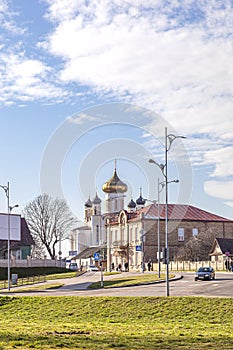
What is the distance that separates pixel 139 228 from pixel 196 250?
38.3 feet

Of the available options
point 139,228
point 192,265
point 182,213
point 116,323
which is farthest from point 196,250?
point 116,323

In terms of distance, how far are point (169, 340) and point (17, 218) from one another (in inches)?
3470

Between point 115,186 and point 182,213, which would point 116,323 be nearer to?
point 182,213

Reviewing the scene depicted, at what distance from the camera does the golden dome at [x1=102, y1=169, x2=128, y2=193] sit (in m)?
131

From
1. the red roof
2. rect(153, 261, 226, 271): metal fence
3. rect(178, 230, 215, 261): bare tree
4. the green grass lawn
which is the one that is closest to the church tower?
the red roof

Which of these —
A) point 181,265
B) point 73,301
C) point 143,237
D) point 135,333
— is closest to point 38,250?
point 143,237

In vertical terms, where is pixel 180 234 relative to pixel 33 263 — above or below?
above

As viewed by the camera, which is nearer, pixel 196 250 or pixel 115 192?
pixel 196 250

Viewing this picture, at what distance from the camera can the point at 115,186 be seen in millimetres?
131125

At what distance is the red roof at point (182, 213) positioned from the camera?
361 ft

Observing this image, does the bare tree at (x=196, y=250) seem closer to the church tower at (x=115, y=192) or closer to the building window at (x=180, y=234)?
the building window at (x=180, y=234)

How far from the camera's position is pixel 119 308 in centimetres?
3250

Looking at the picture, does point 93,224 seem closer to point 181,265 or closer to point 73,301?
point 181,265

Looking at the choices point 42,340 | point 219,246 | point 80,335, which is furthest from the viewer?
point 219,246
